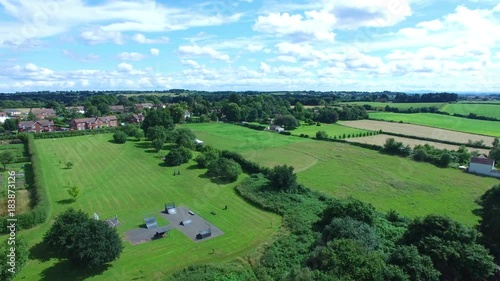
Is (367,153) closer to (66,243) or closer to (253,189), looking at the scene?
(253,189)

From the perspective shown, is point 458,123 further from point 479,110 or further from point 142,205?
point 142,205

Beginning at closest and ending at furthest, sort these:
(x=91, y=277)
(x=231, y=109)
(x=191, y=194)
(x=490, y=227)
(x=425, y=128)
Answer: (x=91, y=277), (x=490, y=227), (x=191, y=194), (x=425, y=128), (x=231, y=109)

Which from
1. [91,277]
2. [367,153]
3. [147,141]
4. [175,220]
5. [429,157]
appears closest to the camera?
[91,277]

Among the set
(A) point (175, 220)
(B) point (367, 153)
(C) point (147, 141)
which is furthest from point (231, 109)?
(A) point (175, 220)

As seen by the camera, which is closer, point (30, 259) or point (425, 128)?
point (30, 259)

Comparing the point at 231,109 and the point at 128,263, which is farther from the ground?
the point at 231,109

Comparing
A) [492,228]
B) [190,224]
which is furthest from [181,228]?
[492,228]
